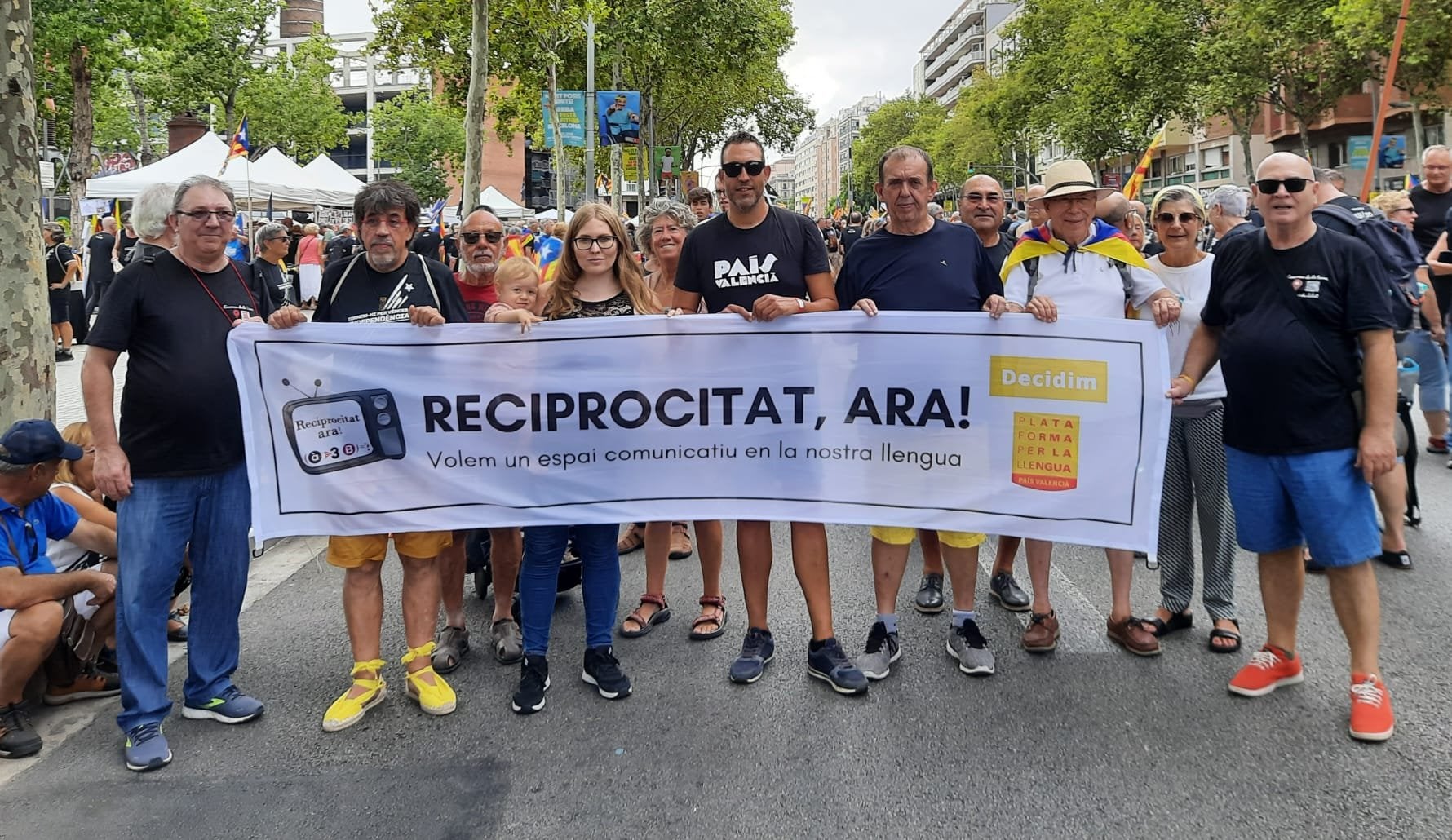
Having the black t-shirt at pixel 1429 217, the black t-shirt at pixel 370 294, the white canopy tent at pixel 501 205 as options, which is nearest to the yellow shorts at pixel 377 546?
the black t-shirt at pixel 370 294

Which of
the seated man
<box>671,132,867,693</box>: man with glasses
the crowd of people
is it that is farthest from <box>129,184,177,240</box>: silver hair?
<box>671,132,867,693</box>: man with glasses

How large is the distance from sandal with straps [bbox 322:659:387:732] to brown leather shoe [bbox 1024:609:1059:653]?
2.68 m

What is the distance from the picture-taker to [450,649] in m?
4.68

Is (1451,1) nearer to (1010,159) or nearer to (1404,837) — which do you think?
(1404,837)

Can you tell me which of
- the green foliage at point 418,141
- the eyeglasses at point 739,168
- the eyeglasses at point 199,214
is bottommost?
the eyeglasses at point 199,214

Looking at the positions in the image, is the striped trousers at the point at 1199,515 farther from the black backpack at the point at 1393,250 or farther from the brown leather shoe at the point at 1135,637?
the black backpack at the point at 1393,250

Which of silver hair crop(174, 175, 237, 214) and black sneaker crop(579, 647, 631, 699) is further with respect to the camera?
black sneaker crop(579, 647, 631, 699)

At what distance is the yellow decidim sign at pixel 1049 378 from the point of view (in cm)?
418

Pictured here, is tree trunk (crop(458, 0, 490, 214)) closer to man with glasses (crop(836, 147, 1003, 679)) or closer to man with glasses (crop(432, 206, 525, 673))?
man with glasses (crop(432, 206, 525, 673))

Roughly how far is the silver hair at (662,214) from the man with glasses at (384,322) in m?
2.31

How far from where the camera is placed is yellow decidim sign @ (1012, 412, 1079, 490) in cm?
421

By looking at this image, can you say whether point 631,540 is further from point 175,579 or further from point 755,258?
point 175,579

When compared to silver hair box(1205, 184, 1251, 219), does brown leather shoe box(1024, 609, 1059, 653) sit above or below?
below

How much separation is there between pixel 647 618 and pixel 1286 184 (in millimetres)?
3201
